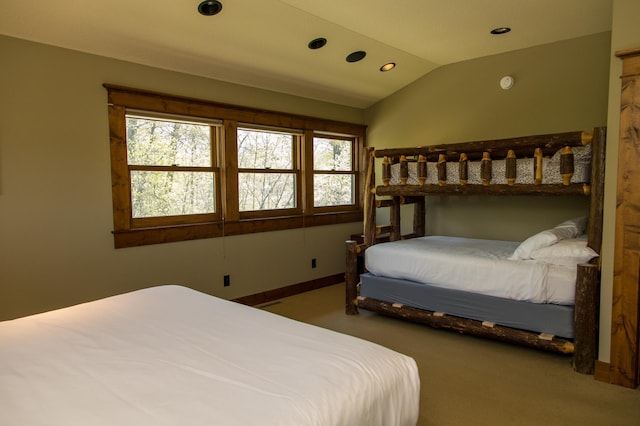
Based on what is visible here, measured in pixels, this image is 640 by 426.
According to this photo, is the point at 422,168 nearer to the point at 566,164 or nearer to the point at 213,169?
the point at 566,164

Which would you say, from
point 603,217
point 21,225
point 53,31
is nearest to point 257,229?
point 21,225

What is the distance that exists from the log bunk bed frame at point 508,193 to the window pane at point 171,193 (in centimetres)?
154

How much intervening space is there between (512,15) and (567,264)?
210 centimetres

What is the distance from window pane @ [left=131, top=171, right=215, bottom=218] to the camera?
364 centimetres

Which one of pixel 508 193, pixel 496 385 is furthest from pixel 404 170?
pixel 496 385

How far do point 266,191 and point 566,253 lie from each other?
296cm

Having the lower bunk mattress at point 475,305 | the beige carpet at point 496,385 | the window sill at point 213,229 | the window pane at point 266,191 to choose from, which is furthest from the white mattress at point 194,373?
the window pane at point 266,191

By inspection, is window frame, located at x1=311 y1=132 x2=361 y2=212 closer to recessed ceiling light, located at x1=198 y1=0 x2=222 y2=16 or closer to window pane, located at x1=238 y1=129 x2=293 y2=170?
window pane, located at x1=238 y1=129 x2=293 y2=170

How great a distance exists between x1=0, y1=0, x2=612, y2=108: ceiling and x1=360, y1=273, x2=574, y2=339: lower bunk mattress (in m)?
2.26

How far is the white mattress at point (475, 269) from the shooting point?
3006 mm

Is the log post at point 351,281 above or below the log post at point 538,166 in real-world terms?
below

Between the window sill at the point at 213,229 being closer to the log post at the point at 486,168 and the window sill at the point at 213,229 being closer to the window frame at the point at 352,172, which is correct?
the window frame at the point at 352,172

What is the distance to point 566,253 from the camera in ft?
9.75

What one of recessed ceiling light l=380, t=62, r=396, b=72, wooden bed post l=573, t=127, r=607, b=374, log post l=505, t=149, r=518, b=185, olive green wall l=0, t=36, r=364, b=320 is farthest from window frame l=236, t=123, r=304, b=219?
wooden bed post l=573, t=127, r=607, b=374
